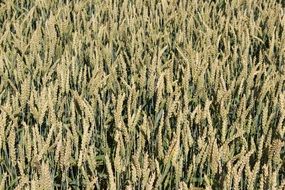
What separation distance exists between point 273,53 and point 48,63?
0.74 m

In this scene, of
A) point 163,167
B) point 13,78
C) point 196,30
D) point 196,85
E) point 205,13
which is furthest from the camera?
point 205,13

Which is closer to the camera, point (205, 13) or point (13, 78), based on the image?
point (13, 78)

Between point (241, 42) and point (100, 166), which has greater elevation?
point (241, 42)

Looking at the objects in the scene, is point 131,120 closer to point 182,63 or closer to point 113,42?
point 182,63

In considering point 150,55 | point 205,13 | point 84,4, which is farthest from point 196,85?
point 84,4

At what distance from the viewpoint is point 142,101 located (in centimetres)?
158

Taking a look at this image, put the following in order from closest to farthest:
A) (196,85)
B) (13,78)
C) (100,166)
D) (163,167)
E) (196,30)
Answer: (163,167), (100,166), (196,85), (13,78), (196,30)

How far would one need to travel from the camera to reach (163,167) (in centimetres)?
114

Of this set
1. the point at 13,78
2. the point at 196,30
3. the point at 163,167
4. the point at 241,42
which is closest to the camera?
the point at 163,167

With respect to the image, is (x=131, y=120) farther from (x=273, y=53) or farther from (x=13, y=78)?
(x=273, y=53)

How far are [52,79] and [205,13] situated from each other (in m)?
0.79

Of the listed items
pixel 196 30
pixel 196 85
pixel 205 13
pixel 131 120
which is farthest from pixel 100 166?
pixel 205 13

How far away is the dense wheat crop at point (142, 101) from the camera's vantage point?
1.08 metres

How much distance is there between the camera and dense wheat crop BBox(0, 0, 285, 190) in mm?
1083
